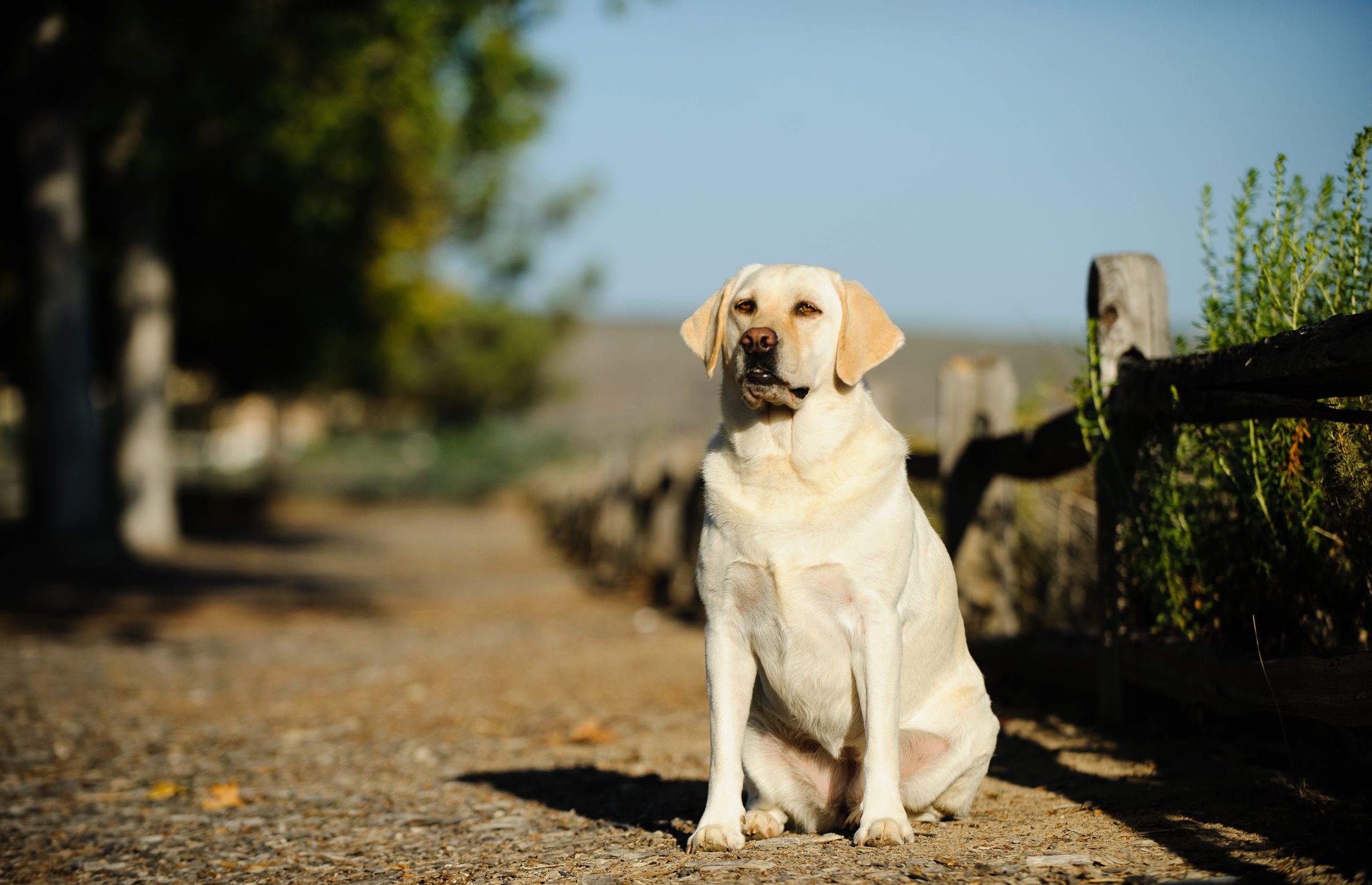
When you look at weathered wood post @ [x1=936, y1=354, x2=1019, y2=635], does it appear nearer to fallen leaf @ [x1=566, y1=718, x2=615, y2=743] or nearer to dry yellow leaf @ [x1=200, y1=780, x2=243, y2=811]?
fallen leaf @ [x1=566, y1=718, x2=615, y2=743]

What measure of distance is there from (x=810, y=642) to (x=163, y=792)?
2985mm

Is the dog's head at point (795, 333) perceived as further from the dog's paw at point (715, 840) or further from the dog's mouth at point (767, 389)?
the dog's paw at point (715, 840)

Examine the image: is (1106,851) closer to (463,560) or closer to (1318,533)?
(1318,533)

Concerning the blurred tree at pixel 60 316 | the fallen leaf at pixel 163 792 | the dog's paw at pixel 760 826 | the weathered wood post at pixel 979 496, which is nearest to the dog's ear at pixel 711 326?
the dog's paw at pixel 760 826

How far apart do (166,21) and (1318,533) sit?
13.1 metres

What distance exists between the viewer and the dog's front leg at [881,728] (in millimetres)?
3334

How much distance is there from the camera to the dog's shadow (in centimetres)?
418

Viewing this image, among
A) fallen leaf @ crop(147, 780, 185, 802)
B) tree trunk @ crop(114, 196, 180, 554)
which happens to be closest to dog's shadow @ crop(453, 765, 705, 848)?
fallen leaf @ crop(147, 780, 185, 802)

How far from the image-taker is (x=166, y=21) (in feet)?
42.9

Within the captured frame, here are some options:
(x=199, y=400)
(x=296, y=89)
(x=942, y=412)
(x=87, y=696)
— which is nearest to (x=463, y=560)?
(x=296, y=89)

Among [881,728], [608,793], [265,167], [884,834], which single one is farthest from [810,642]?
[265,167]

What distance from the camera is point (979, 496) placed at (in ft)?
19.8

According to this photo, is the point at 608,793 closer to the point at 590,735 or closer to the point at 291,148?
the point at 590,735

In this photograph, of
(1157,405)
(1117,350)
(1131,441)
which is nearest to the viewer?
(1157,405)
